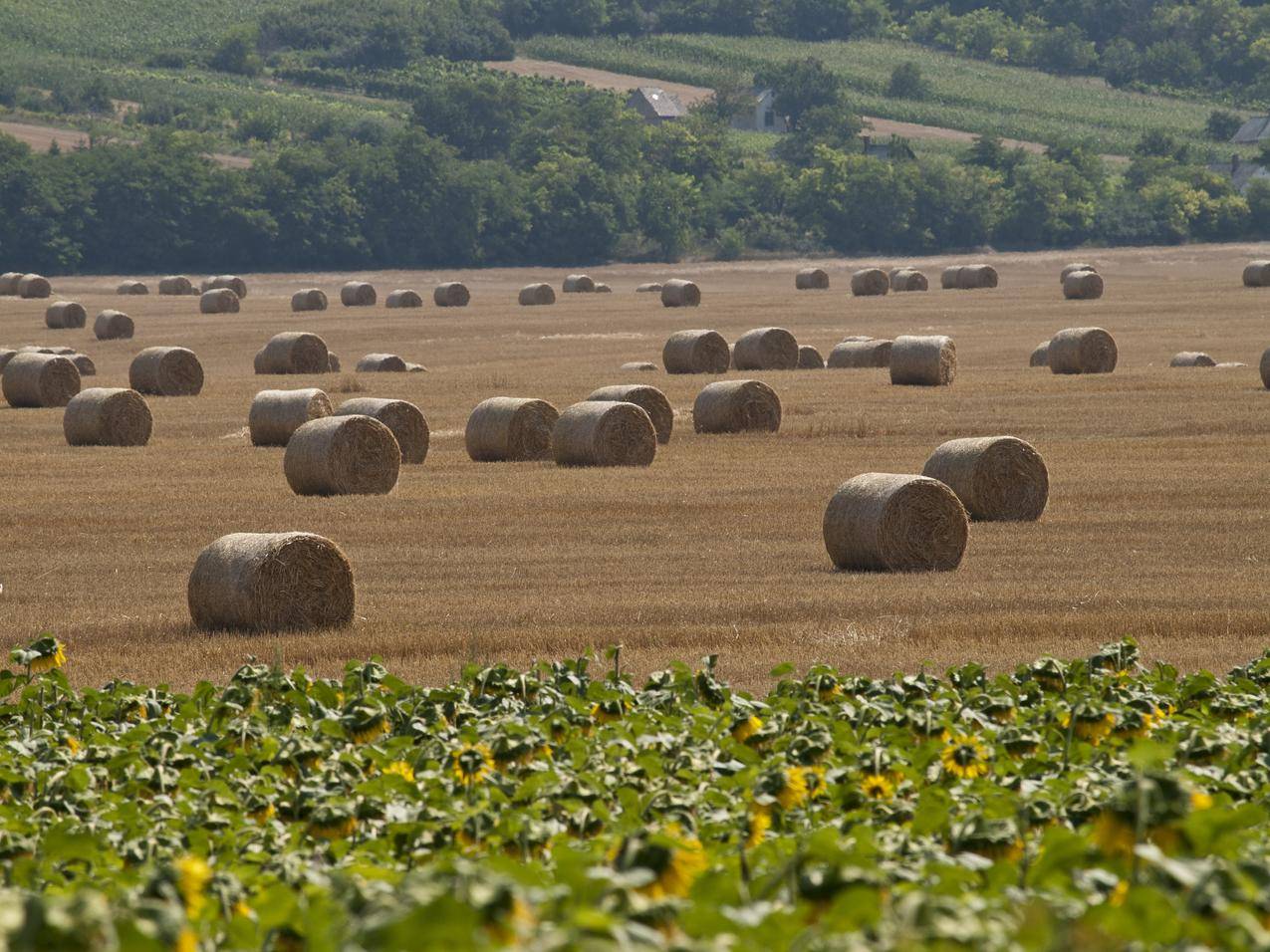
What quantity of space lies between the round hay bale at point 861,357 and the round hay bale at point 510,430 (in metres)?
15.1

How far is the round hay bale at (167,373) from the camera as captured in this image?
3922 cm

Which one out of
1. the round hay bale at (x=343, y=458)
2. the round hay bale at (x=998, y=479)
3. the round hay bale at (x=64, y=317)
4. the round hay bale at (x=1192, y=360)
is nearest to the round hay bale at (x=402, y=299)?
the round hay bale at (x=64, y=317)

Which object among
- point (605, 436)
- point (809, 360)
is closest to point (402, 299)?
point (809, 360)

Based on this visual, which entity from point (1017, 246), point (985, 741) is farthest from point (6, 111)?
point (985, 741)

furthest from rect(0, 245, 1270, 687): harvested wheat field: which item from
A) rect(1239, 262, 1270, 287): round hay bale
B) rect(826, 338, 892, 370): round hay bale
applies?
rect(1239, 262, 1270, 287): round hay bale

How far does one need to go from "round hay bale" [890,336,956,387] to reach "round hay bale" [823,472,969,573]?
1826 centimetres

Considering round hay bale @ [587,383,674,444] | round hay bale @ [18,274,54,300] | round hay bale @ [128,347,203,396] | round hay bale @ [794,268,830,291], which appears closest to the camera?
round hay bale @ [587,383,674,444]

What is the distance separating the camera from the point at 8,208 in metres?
86.6

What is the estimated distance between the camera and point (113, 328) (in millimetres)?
55219

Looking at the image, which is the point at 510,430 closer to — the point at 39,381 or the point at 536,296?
the point at 39,381

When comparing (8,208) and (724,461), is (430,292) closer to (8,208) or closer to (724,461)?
(8,208)

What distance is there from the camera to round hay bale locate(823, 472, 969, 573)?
18938mm

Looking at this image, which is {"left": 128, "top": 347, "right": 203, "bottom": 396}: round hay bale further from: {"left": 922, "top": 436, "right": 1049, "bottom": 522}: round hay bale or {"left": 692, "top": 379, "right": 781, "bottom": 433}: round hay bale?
{"left": 922, "top": 436, "right": 1049, "bottom": 522}: round hay bale

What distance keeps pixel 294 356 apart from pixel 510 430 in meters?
17.0
